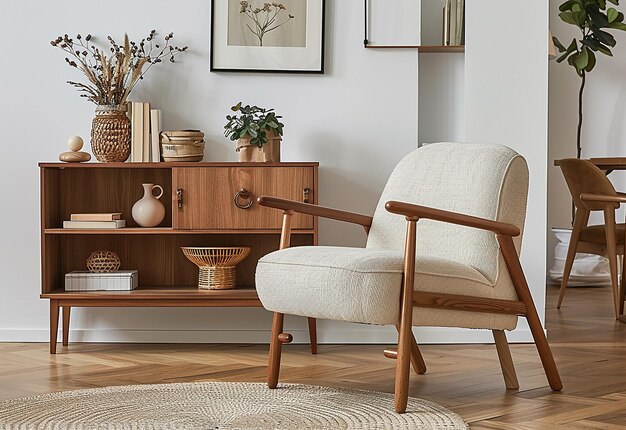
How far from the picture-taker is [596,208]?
536 cm

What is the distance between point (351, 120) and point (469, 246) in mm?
1296

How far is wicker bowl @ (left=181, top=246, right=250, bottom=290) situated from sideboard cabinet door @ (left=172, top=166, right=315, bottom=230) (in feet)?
0.44

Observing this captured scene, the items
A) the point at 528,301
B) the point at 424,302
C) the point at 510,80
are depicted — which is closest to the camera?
the point at 424,302

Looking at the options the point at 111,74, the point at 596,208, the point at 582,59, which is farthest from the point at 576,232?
the point at 111,74

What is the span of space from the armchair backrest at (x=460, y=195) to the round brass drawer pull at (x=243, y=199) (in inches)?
26.9

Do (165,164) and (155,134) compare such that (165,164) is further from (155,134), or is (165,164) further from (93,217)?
(93,217)

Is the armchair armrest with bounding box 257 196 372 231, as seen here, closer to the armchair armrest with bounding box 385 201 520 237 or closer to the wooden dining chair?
the armchair armrest with bounding box 385 201 520 237

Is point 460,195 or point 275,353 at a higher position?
point 460,195

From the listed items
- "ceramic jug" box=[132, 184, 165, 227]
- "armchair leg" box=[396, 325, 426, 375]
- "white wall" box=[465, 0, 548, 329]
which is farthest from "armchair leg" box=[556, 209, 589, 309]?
"ceramic jug" box=[132, 184, 165, 227]

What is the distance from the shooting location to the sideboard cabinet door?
4.04 metres

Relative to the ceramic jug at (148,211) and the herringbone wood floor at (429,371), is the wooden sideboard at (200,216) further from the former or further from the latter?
the herringbone wood floor at (429,371)

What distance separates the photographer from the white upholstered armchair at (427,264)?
9.20 feet

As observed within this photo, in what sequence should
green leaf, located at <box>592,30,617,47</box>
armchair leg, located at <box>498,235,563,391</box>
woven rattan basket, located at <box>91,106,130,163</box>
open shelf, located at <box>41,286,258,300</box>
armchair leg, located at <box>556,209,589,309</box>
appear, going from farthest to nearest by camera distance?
green leaf, located at <box>592,30,617,47</box> < armchair leg, located at <box>556,209,589,309</box> < woven rattan basket, located at <box>91,106,130,163</box> < open shelf, located at <box>41,286,258,300</box> < armchair leg, located at <box>498,235,563,391</box>

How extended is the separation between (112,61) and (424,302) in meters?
2.11
